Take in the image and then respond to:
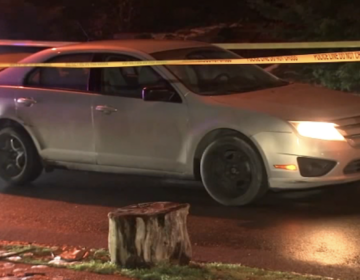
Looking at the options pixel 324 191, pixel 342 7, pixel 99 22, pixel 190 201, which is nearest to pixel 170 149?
pixel 190 201

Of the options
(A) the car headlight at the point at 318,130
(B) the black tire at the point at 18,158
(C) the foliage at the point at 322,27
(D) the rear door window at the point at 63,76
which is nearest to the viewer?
(A) the car headlight at the point at 318,130

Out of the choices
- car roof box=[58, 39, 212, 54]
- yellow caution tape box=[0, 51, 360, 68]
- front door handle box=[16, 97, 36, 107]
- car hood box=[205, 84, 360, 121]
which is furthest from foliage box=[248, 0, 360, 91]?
front door handle box=[16, 97, 36, 107]

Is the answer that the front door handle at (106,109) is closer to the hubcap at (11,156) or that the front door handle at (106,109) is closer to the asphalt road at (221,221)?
the asphalt road at (221,221)

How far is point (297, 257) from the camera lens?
5793mm

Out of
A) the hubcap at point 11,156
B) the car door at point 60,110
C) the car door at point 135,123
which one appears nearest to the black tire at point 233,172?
the car door at point 135,123

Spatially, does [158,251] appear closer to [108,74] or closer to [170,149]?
[170,149]

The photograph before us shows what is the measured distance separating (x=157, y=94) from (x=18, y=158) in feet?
6.84

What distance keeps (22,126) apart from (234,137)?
2.62 meters

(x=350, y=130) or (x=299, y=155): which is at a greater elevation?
(x=350, y=130)

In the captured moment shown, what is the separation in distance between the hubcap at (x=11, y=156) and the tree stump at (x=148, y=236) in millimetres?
3511

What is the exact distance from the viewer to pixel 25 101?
8352mm

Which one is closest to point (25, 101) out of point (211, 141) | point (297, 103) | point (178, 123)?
point (178, 123)

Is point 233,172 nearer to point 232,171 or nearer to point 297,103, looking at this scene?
point 232,171

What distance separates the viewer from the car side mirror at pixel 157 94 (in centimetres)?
741
